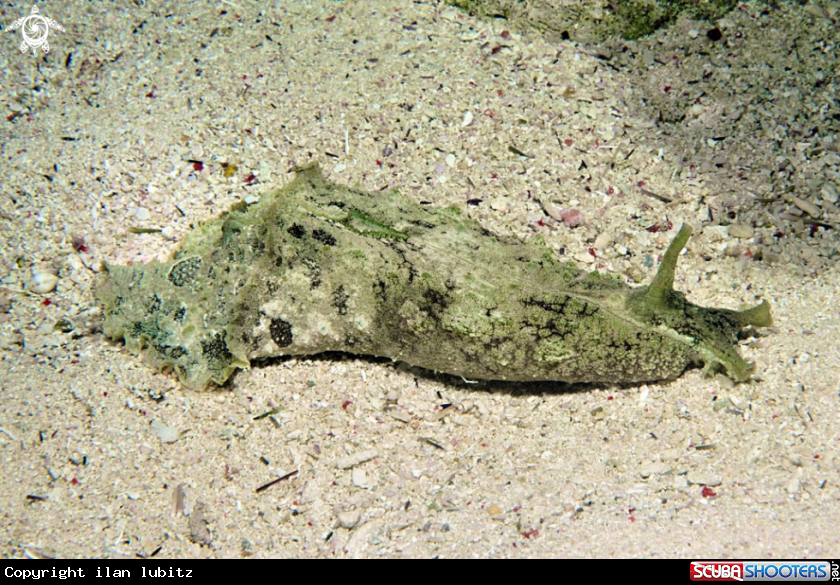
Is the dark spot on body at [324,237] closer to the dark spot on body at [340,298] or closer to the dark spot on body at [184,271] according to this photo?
the dark spot on body at [340,298]

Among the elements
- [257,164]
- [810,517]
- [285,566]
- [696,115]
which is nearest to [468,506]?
[285,566]

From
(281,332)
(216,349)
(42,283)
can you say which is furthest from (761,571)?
(42,283)

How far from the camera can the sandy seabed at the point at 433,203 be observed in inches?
89.0

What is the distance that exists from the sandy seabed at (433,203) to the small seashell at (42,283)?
30 mm

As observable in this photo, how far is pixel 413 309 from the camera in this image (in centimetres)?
245

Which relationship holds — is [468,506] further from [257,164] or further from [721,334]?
[257,164]

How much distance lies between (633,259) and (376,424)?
1625 millimetres

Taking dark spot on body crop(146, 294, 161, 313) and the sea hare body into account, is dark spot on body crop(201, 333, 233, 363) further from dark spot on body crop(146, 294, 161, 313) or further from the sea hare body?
dark spot on body crop(146, 294, 161, 313)

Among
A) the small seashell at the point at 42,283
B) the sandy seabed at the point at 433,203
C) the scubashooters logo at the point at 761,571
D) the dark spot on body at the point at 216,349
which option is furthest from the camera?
the small seashell at the point at 42,283

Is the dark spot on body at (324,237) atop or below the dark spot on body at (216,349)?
atop

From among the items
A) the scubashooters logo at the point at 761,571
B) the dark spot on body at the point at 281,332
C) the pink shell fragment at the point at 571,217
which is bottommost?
the dark spot on body at the point at 281,332

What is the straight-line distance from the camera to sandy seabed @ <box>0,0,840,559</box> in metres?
2.26

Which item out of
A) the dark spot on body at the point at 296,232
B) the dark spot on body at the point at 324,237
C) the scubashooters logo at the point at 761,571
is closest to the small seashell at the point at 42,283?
the dark spot on body at the point at 296,232

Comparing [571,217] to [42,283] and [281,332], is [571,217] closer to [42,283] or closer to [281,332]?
[281,332]
